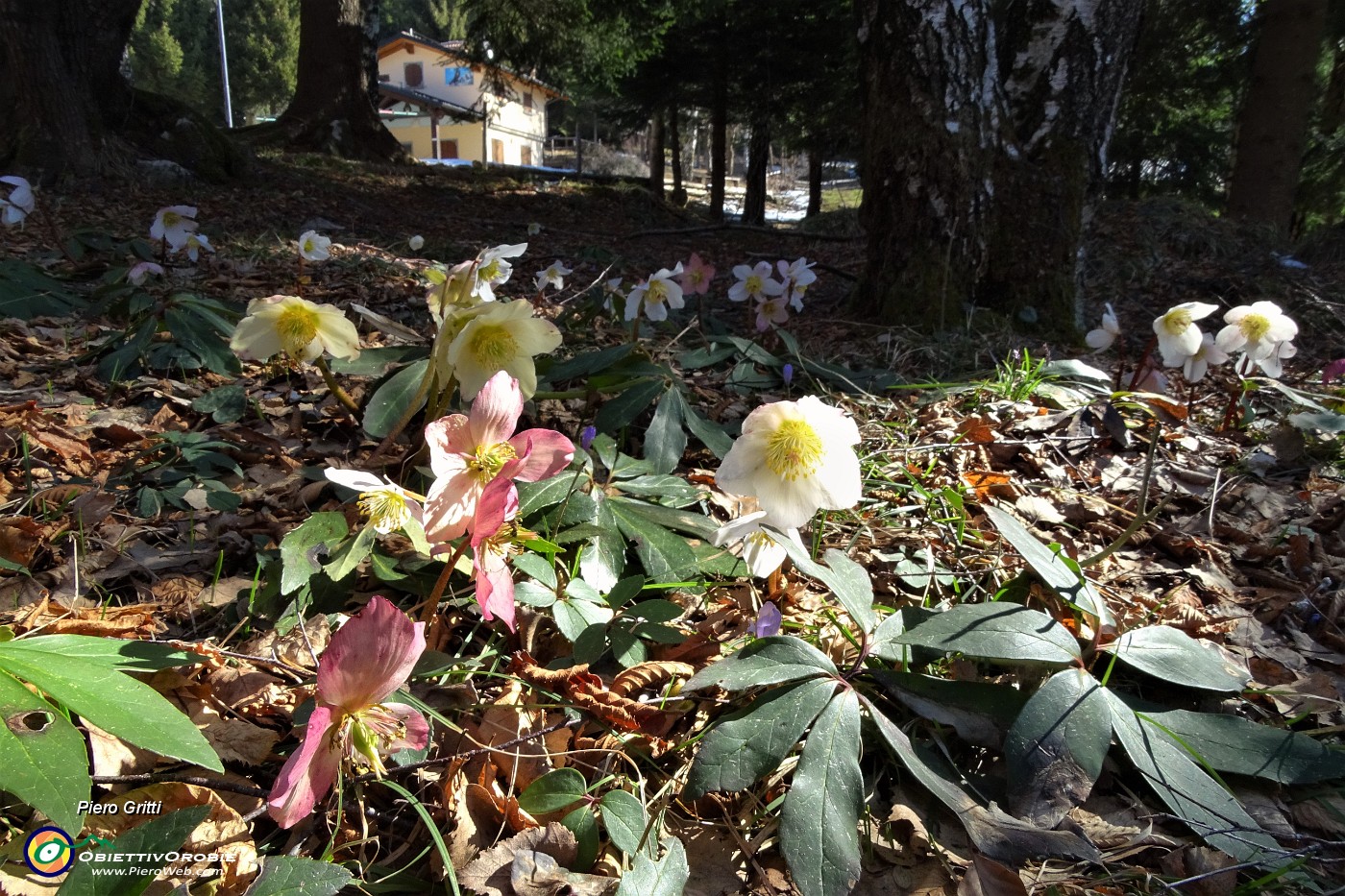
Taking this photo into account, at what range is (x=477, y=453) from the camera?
96cm

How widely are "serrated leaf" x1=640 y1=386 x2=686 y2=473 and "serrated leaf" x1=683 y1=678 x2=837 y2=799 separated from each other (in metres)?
0.67

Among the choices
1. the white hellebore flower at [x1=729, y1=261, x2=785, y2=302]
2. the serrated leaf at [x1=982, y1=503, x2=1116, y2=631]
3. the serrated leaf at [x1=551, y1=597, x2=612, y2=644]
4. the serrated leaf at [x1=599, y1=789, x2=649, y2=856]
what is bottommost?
the serrated leaf at [x1=599, y1=789, x2=649, y2=856]

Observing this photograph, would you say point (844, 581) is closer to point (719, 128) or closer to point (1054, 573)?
point (1054, 573)

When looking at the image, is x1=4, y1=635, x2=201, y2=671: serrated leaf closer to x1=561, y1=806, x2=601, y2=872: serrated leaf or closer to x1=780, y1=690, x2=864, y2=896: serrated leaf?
x1=561, y1=806, x2=601, y2=872: serrated leaf

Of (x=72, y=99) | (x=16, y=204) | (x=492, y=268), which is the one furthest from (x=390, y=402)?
(x=72, y=99)

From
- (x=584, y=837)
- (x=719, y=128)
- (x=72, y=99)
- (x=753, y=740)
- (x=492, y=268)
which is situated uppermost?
(x=719, y=128)

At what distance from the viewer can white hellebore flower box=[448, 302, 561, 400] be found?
122 centimetres

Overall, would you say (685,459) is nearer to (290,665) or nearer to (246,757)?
(290,665)

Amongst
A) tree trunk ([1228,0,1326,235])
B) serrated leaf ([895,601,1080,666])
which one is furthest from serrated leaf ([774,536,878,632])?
tree trunk ([1228,0,1326,235])

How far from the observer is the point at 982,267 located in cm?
320

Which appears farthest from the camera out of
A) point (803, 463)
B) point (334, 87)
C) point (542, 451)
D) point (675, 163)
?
point (675, 163)

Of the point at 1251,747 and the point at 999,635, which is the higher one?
the point at 999,635

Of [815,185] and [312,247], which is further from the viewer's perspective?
[815,185]

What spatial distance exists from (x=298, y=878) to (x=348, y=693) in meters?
0.19
